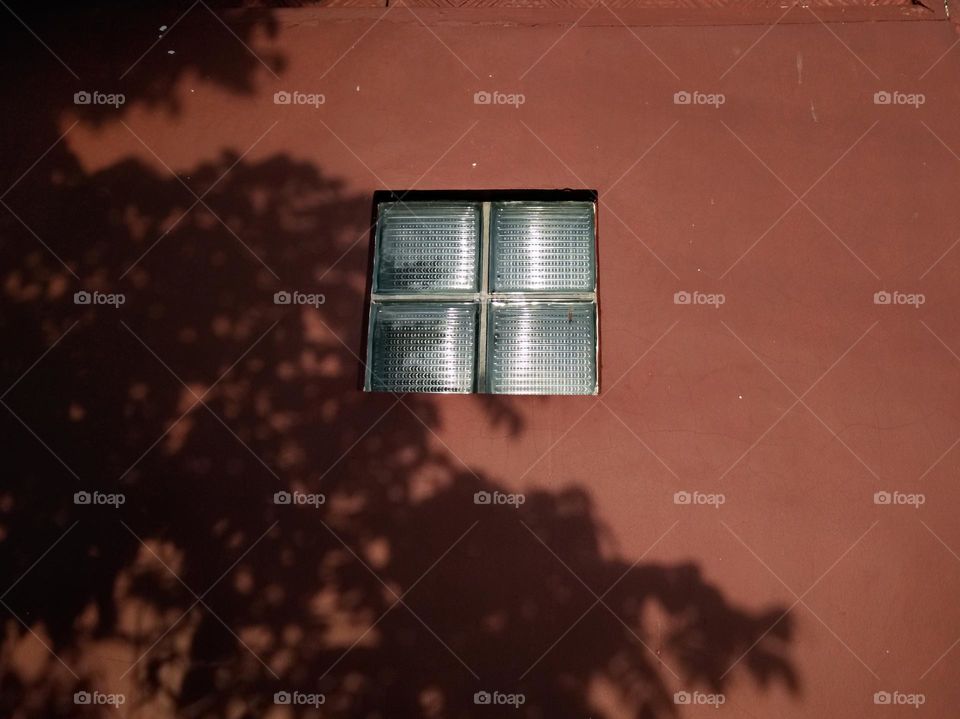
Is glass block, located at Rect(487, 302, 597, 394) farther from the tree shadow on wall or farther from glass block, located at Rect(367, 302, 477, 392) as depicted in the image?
the tree shadow on wall

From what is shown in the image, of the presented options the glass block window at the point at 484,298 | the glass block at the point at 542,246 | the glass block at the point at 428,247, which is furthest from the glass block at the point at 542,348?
the glass block at the point at 428,247

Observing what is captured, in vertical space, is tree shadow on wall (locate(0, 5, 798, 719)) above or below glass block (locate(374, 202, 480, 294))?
below

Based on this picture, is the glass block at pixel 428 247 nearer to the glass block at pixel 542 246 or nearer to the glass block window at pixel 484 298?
the glass block window at pixel 484 298

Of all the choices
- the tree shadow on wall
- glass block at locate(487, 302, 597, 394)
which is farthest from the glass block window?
the tree shadow on wall

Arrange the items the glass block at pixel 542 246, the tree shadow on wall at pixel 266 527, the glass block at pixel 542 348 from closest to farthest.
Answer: the tree shadow on wall at pixel 266 527 → the glass block at pixel 542 348 → the glass block at pixel 542 246

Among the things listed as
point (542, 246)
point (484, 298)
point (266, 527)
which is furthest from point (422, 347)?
point (266, 527)

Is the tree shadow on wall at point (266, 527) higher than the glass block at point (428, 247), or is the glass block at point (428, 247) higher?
the glass block at point (428, 247)

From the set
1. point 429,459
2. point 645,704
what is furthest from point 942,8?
point 645,704
